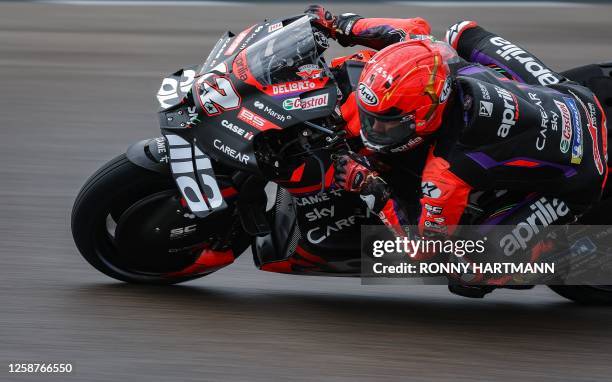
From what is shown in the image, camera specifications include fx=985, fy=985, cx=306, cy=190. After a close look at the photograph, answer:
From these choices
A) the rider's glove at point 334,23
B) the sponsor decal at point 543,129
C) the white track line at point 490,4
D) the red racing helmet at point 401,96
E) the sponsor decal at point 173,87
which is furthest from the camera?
the white track line at point 490,4

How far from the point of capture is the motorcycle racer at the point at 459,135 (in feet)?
13.0

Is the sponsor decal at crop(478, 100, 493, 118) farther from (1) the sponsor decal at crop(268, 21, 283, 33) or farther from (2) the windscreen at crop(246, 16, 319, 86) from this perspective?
(1) the sponsor decal at crop(268, 21, 283, 33)

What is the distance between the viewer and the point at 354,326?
4.75m

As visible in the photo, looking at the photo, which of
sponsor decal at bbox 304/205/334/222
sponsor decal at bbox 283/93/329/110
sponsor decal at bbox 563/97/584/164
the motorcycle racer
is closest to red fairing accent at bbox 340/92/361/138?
the motorcycle racer

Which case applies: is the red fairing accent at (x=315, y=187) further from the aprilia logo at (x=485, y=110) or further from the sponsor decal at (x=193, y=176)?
the aprilia logo at (x=485, y=110)

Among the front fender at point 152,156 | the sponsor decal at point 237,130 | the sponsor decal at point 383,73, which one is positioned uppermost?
the sponsor decal at point 383,73

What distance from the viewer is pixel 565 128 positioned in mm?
4230

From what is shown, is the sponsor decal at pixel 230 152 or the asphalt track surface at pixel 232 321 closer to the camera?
the sponsor decal at pixel 230 152

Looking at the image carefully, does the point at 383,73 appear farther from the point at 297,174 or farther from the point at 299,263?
the point at 299,263

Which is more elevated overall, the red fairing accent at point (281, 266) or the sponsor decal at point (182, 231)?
the sponsor decal at point (182, 231)

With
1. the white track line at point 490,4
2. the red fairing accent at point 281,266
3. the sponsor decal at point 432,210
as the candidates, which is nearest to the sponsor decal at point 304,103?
the sponsor decal at point 432,210

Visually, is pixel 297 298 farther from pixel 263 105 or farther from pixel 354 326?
pixel 263 105

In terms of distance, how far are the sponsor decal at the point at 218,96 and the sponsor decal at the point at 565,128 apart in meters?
1.39

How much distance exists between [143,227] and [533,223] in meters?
1.80
